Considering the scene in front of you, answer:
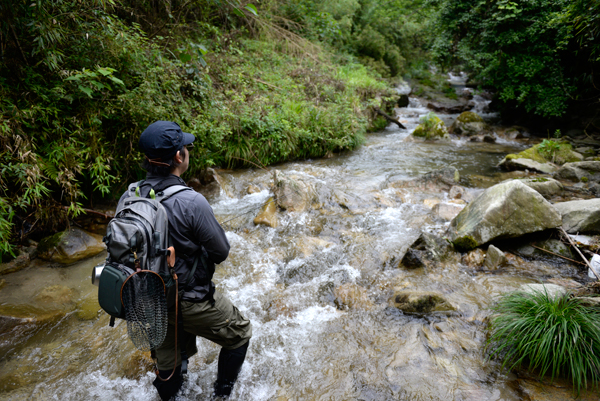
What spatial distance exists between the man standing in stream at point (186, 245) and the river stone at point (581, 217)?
5.40 meters

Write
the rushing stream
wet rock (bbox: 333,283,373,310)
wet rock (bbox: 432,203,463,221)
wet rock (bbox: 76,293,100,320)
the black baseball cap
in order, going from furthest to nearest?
wet rock (bbox: 432,203,463,221), wet rock (bbox: 333,283,373,310), wet rock (bbox: 76,293,100,320), the rushing stream, the black baseball cap

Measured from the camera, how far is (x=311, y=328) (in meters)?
3.70

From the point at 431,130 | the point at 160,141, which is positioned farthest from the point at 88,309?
the point at 431,130

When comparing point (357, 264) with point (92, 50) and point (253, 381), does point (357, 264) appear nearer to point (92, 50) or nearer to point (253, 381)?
point (253, 381)

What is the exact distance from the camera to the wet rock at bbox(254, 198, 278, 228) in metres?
6.03

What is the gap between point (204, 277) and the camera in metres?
2.21

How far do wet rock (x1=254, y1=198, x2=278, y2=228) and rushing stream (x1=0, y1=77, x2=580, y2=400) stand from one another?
0.13m

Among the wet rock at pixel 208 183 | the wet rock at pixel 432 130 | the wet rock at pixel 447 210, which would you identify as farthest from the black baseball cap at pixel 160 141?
the wet rock at pixel 432 130

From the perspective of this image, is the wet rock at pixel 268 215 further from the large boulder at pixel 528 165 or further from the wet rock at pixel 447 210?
the large boulder at pixel 528 165

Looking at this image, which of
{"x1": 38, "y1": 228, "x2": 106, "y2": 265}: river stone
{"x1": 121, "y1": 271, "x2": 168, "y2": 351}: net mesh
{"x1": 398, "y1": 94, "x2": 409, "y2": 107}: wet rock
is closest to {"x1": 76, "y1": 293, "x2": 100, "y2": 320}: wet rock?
{"x1": 38, "y1": 228, "x2": 106, "y2": 265}: river stone

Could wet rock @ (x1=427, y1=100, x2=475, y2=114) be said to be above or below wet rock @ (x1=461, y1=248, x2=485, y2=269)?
above

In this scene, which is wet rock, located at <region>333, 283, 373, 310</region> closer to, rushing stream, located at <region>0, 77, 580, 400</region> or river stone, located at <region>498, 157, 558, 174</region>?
rushing stream, located at <region>0, 77, 580, 400</region>

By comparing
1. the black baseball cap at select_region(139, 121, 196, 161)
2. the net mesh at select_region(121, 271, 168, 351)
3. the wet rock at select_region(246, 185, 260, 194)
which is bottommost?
the wet rock at select_region(246, 185, 260, 194)

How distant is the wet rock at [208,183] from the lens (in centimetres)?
708
